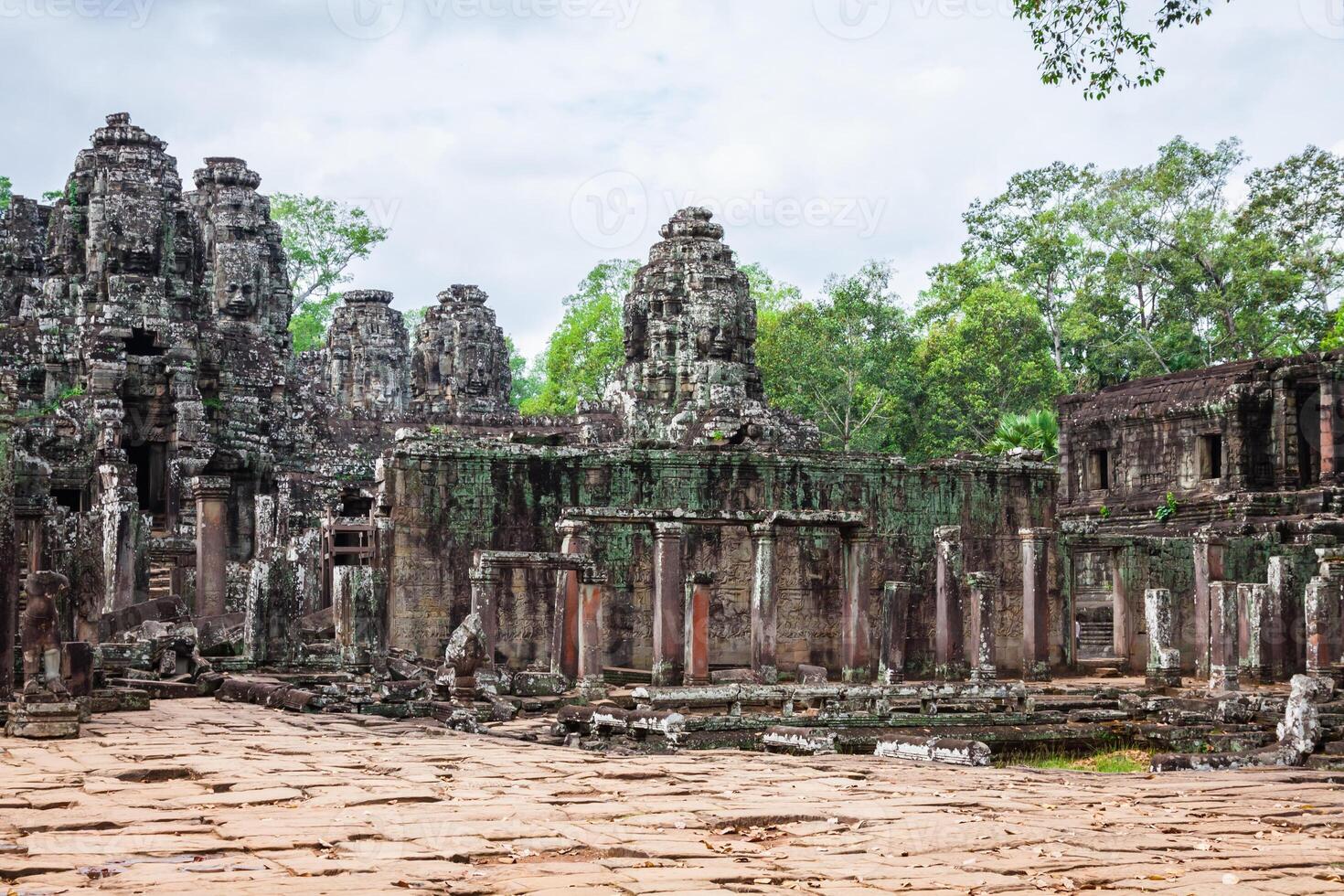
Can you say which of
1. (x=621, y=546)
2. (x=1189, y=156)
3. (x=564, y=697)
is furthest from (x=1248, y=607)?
(x=1189, y=156)

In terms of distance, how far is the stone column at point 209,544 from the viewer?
24.4 meters

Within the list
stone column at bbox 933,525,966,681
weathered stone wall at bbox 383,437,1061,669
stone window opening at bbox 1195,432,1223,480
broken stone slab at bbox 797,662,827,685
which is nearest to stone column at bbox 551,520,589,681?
weathered stone wall at bbox 383,437,1061,669

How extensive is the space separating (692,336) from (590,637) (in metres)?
15.6

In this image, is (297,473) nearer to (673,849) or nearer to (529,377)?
(673,849)

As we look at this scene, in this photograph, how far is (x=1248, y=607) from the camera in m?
23.4

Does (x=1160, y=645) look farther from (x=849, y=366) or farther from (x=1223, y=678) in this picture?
(x=849, y=366)

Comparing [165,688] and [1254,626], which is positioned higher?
[1254,626]

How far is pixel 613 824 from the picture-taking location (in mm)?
9125

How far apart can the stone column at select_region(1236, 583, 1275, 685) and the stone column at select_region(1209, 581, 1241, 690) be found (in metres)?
0.82

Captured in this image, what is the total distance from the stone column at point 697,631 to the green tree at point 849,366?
27.9 m

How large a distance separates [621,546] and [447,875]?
1566 centimetres

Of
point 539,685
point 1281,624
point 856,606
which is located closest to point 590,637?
point 539,685

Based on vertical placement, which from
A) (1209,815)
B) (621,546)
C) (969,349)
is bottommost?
(1209,815)

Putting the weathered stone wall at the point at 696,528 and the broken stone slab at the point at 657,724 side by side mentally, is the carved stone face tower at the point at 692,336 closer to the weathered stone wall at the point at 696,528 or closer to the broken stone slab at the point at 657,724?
the weathered stone wall at the point at 696,528
